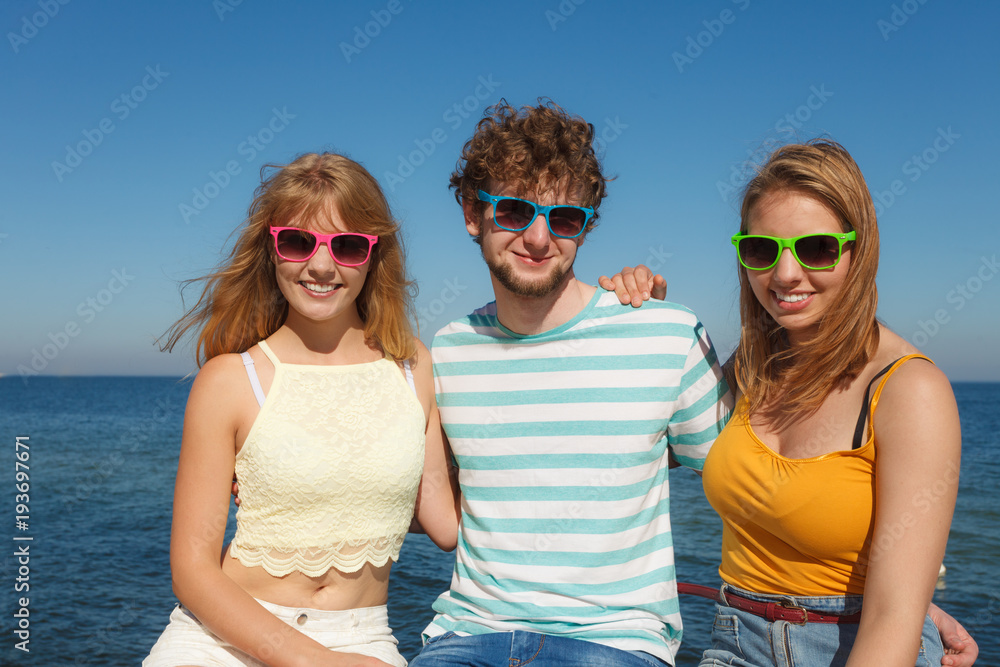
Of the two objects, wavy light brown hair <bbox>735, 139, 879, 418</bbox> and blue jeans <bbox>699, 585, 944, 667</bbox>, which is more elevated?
wavy light brown hair <bbox>735, 139, 879, 418</bbox>

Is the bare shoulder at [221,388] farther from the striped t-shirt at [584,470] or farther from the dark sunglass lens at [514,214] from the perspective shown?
the dark sunglass lens at [514,214]

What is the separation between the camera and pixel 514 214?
3607 millimetres

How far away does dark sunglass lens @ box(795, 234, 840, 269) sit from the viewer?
2.99 metres

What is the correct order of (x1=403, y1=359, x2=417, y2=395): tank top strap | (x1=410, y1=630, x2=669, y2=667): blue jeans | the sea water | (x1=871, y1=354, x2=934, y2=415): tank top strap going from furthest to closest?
the sea water, (x1=403, y1=359, x2=417, y2=395): tank top strap, (x1=410, y1=630, x2=669, y2=667): blue jeans, (x1=871, y1=354, x2=934, y2=415): tank top strap

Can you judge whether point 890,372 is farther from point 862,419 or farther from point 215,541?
point 215,541

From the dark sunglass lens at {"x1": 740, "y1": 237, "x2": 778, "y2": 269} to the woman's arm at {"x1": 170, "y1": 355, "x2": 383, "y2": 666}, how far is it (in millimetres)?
2420

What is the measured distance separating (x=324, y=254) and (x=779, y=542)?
2450 mm

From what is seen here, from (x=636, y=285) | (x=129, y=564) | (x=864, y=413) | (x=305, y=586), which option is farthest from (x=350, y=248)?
(x=129, y=564)

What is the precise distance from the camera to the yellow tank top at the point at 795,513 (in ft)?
9.12

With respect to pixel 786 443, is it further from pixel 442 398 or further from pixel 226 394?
pixel 226 394

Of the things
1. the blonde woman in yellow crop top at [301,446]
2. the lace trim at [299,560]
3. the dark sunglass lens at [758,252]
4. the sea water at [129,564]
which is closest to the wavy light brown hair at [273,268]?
the blonde woman in yellow crop top at [301,446]

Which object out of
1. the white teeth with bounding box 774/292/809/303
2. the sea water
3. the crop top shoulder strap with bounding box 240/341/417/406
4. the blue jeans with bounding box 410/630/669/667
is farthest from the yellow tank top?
the sea water

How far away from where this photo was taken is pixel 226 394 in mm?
3293

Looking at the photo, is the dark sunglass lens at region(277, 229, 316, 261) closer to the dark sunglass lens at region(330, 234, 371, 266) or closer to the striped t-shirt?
the dark sunglass lens at region(330, 234, 371, 266)
